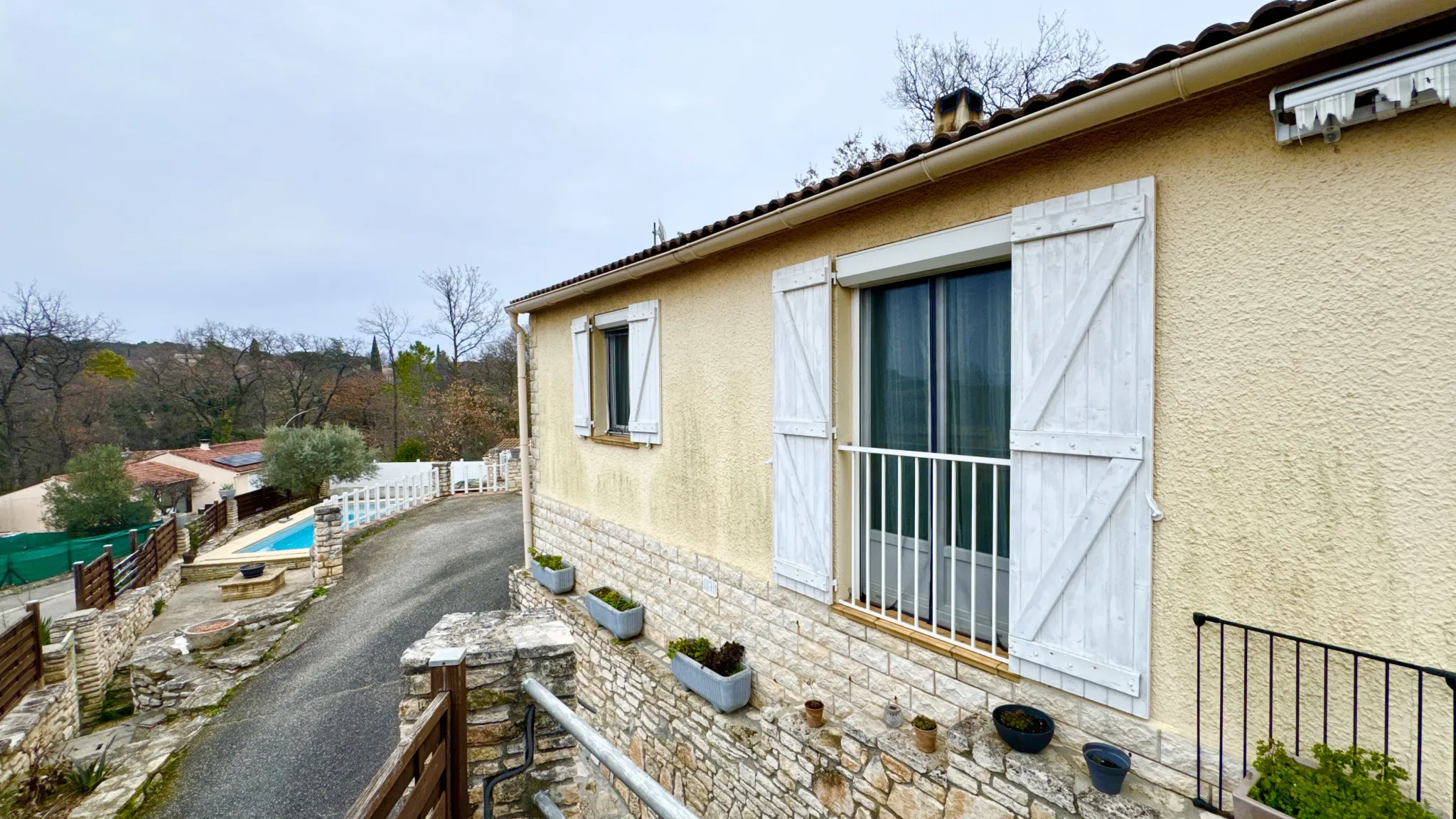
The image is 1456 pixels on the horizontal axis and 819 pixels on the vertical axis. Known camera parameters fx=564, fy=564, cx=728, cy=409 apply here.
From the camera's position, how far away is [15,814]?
232 inches

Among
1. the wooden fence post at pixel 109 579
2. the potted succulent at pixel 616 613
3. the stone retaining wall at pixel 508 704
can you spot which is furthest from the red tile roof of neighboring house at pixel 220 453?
the stone retaining wall at pixel 508 704

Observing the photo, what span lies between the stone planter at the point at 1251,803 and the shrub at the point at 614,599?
15.4 ft

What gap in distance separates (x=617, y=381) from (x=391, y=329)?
2980 cm

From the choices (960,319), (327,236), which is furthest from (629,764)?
(327,236)

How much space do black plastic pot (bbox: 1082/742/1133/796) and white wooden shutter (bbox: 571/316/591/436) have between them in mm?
5413

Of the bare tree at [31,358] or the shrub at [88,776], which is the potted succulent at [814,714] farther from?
the bare tree at [31,358]

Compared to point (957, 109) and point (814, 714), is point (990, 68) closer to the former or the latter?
point (957, 109)

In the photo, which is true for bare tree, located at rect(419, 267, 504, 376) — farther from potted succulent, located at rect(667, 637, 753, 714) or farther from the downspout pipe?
potted succulent, located at rect(667, 637, 753, 714)

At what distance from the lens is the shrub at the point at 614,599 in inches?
228

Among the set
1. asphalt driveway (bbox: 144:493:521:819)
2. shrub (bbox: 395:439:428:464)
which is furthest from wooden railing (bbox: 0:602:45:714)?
shrub (bbox: 395:439:428:464)

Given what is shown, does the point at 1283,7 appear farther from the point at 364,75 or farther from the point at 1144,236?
the point at 364,75

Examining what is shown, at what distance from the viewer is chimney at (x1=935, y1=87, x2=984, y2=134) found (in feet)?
11.8

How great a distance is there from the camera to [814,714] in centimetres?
368

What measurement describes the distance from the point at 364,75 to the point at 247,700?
1493cm
